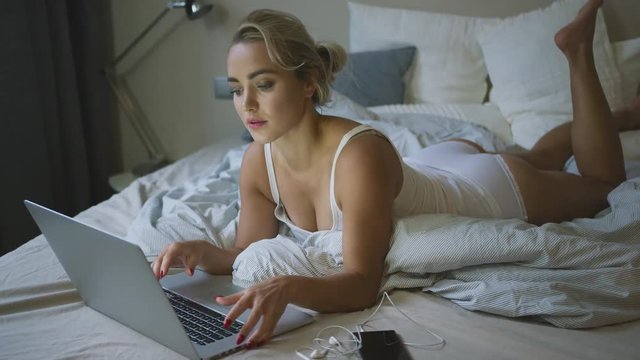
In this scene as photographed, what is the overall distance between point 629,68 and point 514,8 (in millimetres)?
512

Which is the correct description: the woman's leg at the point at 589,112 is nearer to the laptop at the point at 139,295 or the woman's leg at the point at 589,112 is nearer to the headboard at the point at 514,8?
the headboard at the point at 514,8

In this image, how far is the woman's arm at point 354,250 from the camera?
1.01 meters

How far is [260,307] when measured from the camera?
0.99 m

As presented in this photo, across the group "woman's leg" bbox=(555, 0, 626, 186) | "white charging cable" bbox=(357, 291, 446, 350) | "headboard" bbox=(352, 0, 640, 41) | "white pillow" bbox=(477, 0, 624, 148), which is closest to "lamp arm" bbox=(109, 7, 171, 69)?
"headboard" bbox=(352, 0, 640, 41)

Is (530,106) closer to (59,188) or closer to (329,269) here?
(329,269)

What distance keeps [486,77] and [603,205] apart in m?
0.97

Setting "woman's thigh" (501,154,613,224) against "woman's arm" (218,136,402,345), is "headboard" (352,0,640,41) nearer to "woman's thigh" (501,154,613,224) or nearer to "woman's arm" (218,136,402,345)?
"woman's thigh" (501,154,613,224)

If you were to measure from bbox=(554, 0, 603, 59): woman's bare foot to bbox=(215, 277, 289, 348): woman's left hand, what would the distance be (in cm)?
111

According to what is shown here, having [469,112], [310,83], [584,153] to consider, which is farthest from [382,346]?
[469,112]

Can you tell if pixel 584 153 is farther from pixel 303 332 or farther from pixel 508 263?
pixel 303 332

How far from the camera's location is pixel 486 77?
8.18 ft

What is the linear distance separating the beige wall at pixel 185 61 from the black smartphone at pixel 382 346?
196 cm

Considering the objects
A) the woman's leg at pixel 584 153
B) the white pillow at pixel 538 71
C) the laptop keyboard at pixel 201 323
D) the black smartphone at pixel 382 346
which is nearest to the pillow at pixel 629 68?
the white pillow at pixel 538 71

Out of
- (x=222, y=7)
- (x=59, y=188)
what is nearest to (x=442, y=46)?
(x=222, y=7)
